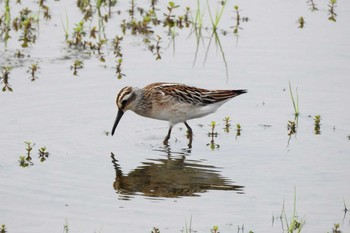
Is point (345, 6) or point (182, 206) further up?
point (345, 6)

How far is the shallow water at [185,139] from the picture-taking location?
33.0 feet

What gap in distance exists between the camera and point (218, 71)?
15.3 m

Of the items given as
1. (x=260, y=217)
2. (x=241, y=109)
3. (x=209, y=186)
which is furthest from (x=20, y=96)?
(x=260, y=217)

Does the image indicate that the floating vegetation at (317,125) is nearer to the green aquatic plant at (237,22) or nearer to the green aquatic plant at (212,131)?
the green aquatic plant at (212,131)

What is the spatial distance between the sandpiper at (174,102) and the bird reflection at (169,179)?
106 centimetres

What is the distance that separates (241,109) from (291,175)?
2902mm

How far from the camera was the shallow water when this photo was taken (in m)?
10.1

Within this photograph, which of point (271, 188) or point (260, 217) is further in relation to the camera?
point (271, 188)

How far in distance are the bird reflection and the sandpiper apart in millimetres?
1057

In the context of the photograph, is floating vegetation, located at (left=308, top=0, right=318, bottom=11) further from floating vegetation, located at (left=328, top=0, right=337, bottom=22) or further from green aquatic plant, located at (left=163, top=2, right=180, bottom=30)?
green aquatic plant, located at (left=163, top=2, right=180, bottom=30)

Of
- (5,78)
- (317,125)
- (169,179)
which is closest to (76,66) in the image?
(5,78)

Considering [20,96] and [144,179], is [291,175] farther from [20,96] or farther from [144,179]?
[20,96]

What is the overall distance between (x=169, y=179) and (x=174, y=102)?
190 centimetres

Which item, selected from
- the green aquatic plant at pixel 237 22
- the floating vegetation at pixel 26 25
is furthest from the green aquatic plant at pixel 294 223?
the floating vegetation at pixel 26 25
